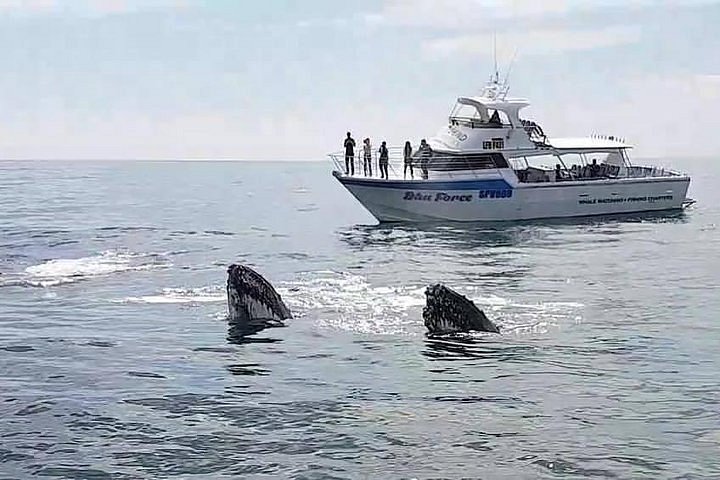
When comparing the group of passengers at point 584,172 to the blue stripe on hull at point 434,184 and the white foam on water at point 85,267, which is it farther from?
the white foam on water at point 85,267

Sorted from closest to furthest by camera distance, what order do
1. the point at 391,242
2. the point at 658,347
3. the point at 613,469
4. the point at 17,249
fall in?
the point at 613,469, the point at 658,347, the point at 17,249, the point at 391,242

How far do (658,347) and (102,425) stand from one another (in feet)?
39.3

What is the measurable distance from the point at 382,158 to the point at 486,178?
5917 mm

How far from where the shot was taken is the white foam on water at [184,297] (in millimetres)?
28938

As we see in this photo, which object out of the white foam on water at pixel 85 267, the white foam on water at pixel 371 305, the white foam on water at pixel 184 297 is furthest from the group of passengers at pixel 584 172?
the white foam on water at pixel 184 297

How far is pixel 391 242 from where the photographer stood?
49438mm

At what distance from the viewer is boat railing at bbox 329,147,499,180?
58438 millimetres

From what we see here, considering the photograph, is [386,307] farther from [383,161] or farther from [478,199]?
[383,161]

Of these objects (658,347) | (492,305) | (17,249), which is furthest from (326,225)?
(658,347)

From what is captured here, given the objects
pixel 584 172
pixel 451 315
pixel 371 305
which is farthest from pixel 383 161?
pixel 451 315

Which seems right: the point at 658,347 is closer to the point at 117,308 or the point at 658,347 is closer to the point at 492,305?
the point at 492,305

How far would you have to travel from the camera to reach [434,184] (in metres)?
57.9

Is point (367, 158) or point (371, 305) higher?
point (367, 158)

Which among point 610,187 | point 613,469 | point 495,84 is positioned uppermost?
point 495,84
